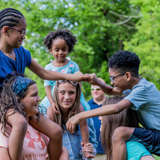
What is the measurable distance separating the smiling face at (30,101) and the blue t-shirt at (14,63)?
26 cm

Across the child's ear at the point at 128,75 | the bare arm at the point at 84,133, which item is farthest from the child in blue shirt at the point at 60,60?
the child's ear at the point at 128,75

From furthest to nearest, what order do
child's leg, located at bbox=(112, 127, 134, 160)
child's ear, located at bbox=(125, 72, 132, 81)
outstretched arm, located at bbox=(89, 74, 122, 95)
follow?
outstretched arm, located at bbox=(89, 74, 122, 95)
child's ear, located at bbox=(125, 72, 132, 81)
child's leg, located at bbox=(112, 127, 134, 160)

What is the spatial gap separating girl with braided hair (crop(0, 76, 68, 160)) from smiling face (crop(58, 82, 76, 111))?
0.74 m

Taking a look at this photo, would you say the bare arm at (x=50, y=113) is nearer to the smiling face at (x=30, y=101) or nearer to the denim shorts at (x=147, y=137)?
the smiling face at (x=30, y=101)

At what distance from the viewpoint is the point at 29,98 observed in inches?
101

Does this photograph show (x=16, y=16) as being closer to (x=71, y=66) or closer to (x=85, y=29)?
(x=71, y=66)

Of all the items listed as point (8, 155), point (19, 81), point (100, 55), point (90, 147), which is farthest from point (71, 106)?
point (100, 55)

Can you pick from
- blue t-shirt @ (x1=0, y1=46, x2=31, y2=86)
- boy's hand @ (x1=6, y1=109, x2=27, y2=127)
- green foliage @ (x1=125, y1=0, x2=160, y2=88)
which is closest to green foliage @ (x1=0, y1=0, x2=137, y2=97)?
green foliage @ (x1=125, y1=0, x2=160, y2=88)

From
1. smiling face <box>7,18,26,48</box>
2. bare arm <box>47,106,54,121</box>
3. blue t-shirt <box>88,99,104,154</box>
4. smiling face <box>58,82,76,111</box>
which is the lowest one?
blue t-shirt <box>88,99,104,154</box>

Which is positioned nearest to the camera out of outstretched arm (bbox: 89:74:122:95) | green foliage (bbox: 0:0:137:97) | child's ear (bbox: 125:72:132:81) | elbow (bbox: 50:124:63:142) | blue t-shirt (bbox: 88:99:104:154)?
elbow (bbox: 50:124:63:142)

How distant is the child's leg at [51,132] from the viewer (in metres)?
2.64

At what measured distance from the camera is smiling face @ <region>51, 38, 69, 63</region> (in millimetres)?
4324

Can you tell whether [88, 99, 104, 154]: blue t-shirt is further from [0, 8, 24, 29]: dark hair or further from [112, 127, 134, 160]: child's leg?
[0, 8, 24, 29]: dark hair

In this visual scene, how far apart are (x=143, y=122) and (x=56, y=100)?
1.00 m
